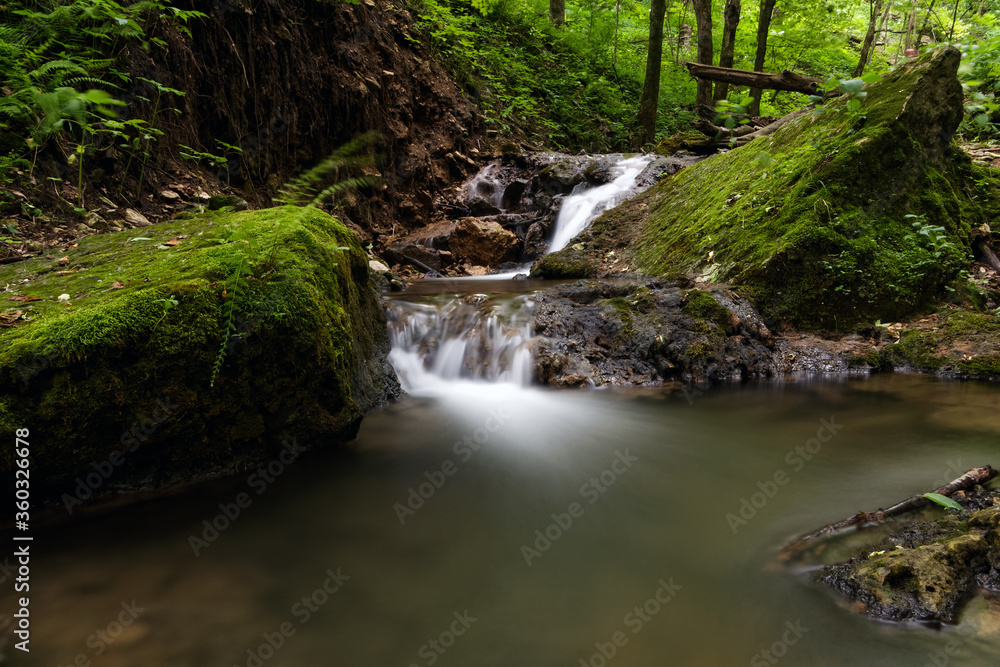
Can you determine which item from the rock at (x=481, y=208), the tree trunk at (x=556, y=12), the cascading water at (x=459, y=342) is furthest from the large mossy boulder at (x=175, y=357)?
the tree trunk at (x=556, y=12)

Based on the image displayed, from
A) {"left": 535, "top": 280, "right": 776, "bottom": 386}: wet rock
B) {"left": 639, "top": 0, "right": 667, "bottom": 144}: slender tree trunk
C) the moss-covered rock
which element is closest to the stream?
the moss-covered rock

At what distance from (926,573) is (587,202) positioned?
29.7 feet

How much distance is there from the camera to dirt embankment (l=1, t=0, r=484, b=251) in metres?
5.46

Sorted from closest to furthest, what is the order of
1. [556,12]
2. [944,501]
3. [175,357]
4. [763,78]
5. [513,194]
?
[944,501] → [175,357] → [763,78] → [513,194] → [556,12]

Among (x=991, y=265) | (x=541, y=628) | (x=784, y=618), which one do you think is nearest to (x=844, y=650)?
(x=784, y=618)

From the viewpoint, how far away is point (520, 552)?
2.38 meters

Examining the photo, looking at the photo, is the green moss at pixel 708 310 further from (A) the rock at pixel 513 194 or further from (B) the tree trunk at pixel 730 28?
(B) the tree trunk at pixel 730 28

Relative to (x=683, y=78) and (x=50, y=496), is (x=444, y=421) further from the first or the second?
(x=683, y=78)

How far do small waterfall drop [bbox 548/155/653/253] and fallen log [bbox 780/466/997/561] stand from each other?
718 centimetres

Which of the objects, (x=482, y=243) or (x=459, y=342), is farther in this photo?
(x=482, y=243)

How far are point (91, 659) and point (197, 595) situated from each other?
1.22 feet

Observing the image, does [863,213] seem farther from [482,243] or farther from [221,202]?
[221,202]

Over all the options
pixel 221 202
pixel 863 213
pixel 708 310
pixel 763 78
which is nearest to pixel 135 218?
pixel 221 202

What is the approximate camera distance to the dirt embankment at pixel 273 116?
546 cm
